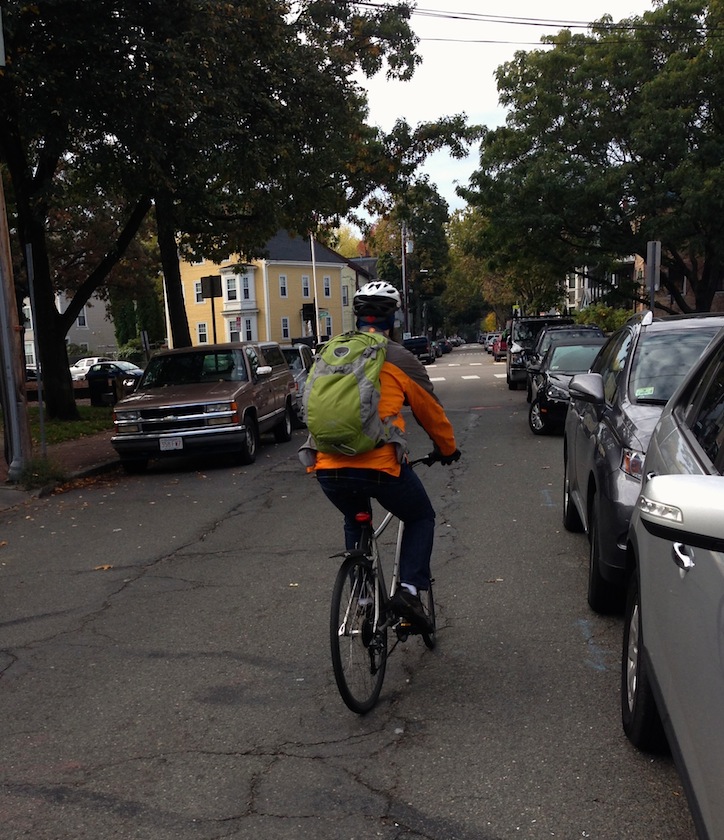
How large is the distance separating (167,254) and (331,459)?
19.8 m

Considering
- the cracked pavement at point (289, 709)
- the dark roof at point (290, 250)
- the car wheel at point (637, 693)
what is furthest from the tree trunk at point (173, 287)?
the dark roof at point (290, 250)

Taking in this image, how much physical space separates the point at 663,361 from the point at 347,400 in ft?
10.8

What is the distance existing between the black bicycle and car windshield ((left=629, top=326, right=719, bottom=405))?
2.32m

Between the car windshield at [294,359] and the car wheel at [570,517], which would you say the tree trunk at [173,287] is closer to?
the car windshield at [294,359]

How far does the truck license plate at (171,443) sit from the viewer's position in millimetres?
12781

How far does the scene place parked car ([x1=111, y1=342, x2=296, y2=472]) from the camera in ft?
42.1

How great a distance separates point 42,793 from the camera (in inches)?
145

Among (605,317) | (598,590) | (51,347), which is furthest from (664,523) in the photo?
(605,317)

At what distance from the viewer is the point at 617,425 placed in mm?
5676

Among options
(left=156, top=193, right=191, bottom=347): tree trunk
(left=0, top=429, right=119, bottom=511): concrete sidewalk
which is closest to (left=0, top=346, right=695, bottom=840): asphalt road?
(left=0, top=429, right=119, bottom=511): concrete sidewalk

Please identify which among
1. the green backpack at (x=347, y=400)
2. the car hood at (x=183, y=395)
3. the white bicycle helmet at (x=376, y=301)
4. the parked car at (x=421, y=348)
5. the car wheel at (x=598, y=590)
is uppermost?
the white bicycle helmet at (x=376, y=301)

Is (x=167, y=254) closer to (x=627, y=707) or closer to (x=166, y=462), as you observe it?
(x=166, y=462)

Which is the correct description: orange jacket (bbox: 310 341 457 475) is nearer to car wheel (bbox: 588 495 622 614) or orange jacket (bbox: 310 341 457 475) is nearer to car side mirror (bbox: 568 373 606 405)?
car wheel (bbox: 588 495 622 614)

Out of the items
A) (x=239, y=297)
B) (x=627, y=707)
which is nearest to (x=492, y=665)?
(x=627, y=707)
